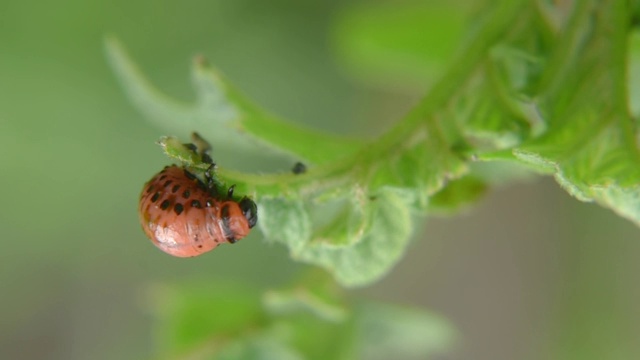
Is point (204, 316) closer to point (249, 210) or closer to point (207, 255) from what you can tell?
point (249, 210)

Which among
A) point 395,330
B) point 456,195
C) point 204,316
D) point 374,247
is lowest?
point 374,247

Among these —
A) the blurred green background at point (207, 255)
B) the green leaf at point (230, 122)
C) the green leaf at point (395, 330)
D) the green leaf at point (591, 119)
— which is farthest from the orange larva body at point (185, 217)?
the blurred green background at point (207, 255)

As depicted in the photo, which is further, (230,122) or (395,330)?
(395,330)

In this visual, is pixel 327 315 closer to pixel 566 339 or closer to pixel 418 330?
pixel 418 330

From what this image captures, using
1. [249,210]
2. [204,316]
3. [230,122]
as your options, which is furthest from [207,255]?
[249,210]

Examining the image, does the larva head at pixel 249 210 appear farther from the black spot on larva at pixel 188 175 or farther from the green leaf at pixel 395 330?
the green leaf at pixel 395 330

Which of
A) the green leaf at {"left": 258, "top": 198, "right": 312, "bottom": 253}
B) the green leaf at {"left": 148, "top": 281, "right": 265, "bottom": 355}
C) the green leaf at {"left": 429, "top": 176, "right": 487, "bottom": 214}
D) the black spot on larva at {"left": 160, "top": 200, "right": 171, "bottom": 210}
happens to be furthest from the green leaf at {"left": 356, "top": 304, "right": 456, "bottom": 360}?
the green leaf at {"left": 258, "top": 198, "right": 312, "bottom": 253}

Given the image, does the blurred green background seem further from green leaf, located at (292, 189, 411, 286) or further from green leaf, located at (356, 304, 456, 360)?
green leaf, located at (292, 189, 411, 286)
